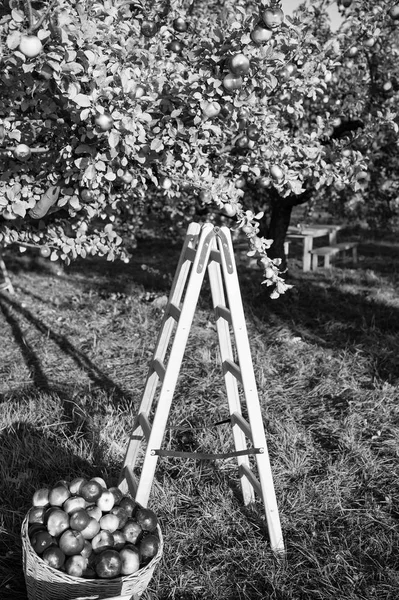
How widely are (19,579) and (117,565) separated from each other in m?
0.66

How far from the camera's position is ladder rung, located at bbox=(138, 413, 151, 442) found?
2.84 metres

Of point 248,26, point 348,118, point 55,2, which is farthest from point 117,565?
point 348,118

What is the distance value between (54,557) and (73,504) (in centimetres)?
24

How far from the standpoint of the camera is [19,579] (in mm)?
2629

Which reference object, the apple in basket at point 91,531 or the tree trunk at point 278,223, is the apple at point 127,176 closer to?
the apple in basket at point 91,531

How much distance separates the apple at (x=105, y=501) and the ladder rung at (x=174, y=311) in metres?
0.79

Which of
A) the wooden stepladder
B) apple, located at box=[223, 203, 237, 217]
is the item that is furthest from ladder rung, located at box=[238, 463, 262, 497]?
apple, located at box=[223, 203, 237, 217]

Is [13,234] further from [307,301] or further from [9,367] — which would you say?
[307,301]

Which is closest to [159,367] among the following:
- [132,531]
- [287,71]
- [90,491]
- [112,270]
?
[90,491]

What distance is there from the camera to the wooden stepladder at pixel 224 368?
8.63ft

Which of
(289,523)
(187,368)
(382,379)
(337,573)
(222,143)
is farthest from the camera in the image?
(187,368)

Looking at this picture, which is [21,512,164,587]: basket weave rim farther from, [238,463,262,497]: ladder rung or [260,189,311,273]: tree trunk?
[260,189,311,273]: tree trunk

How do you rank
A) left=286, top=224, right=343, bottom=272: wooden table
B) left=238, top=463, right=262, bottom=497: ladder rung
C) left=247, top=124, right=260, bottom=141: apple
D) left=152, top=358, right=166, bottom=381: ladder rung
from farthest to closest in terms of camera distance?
1. left=286, top=224, right=343, bottom=272: wooden table
2. left=247, top=124, right=260, bottom=141: apple
3. left=238, top=463, right=262, bottom=497: ladder rung
4. left=152, top=358, right=166, bottom=381: ladder rung

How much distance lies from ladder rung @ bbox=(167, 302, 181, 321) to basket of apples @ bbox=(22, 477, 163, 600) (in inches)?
30.5
